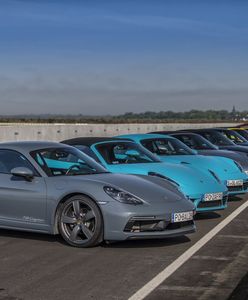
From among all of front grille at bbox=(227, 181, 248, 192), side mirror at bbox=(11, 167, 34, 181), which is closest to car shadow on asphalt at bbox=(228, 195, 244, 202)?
front grille at bbox=(227, 181, 248, 192)

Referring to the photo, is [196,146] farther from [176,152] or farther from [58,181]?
[58,181]

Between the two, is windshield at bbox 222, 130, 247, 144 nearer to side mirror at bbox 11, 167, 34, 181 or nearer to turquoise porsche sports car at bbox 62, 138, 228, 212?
turquoise porsche sports car at bbox 62, 138, 228, 212

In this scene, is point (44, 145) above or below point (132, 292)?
above

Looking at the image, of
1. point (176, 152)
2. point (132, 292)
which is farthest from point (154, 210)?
point (176, 152)

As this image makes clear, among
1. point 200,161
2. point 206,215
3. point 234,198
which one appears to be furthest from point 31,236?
point 234,198

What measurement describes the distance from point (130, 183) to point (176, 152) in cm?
467

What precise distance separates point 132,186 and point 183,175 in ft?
7.43

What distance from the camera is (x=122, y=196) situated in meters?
7.31

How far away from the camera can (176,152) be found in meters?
12.2

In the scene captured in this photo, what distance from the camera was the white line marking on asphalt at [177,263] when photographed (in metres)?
5.38

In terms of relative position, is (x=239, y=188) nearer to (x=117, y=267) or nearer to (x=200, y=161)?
(x=200, y=161)

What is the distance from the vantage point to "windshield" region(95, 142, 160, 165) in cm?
1027

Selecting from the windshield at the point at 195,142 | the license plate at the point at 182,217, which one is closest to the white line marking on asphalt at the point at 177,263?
the license plate at the point at 182,217

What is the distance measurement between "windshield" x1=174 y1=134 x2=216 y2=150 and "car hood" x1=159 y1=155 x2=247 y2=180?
2.43 m
